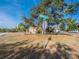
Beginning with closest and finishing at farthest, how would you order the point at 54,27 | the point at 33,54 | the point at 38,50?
the point at 33,54
the point at 38,50
the point at 54,27

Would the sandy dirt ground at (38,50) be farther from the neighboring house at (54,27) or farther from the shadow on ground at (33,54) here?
the neighboring house at (54,27)

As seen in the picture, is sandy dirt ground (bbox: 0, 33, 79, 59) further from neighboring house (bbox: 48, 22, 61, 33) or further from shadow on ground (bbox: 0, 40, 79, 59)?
neighboring house (bbox: 48, 22, 61, 33)

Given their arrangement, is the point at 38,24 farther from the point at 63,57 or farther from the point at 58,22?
the point at 63,57

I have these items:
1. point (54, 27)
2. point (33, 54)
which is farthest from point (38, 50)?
point (54, 27)

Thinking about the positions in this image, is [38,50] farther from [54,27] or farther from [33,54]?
[54,27]

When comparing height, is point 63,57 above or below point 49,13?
below

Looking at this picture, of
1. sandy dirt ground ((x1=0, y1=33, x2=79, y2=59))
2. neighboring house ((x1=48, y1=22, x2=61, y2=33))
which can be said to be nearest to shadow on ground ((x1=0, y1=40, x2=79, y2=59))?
sandy dirt ground ((x1=0, y1=33, x2=79, y2=59))

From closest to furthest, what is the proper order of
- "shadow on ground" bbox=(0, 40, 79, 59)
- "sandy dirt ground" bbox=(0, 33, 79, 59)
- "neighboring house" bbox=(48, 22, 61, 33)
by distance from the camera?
"shadow on ground" bbox=(0, 40, 79, 59), "sandy dirt ground" bbox=(0, 33, 79, 59), "neighboring house" bbox=(48, 22, 61, 33)

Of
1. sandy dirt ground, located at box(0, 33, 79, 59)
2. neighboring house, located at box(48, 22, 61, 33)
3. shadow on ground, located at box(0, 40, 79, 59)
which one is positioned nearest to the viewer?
shadow on ground, located at box(0, 40, 79, 59)

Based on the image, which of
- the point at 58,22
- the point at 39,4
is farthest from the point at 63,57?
the point at 39,4

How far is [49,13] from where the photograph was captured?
71.9 ft

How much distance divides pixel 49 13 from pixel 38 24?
7.72 ft

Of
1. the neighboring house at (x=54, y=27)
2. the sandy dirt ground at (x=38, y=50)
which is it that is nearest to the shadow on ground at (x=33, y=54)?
the sandy dirt ground at (x=38, y=50)

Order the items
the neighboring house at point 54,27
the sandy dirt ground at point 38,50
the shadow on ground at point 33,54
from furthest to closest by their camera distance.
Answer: the neighboring house at point 54,27
the sandy dirt ground at point 38,50
the shadow on ground at point 33,54
